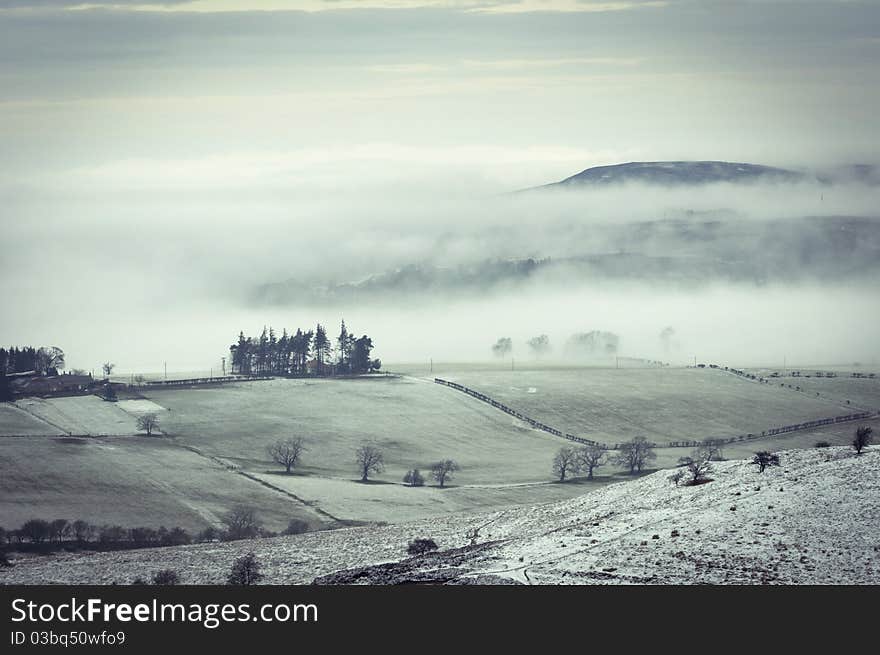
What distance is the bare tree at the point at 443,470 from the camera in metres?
150

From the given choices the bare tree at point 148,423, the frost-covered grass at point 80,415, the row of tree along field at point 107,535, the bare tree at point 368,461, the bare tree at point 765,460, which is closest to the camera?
the bare tree at point 765,460

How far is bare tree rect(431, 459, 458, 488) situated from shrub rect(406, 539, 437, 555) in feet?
212

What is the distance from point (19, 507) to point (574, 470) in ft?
210

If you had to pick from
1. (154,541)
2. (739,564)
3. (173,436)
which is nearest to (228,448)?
(173,436)

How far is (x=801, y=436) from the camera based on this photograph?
181 metres

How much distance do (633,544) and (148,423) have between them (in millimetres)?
114386

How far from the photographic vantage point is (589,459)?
507ft

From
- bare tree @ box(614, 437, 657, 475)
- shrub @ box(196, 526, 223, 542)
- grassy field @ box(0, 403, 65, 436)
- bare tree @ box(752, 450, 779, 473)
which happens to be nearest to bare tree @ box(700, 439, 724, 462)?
bare tree @ box(614, 437, 657, 475)

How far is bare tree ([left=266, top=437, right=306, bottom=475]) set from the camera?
15711 cm

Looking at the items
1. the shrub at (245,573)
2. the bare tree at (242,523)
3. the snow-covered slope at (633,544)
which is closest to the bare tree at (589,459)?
the bare tree at (242,523)

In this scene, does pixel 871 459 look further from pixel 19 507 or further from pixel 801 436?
pixel 801 436

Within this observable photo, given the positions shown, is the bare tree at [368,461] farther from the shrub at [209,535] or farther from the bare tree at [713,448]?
the bare tree at [713,448]

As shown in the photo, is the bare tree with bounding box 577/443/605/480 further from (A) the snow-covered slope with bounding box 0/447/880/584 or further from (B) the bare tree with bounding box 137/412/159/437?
(A) the snow-covered slope with bounding box 0/447/880/584

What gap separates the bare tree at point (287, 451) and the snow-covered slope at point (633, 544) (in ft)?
202
